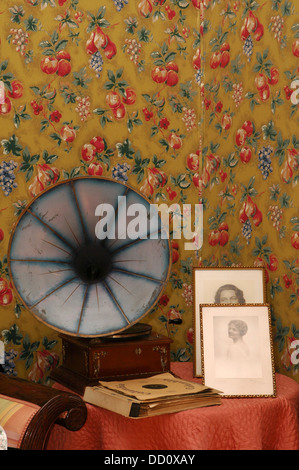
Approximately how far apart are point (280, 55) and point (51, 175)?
1050mm

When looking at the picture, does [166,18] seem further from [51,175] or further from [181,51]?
[51,175]

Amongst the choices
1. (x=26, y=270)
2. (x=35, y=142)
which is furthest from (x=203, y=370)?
(x=35, y=142)

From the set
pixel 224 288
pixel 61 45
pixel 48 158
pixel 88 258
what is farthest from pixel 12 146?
pixel 224 288

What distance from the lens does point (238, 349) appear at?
1.92 meters

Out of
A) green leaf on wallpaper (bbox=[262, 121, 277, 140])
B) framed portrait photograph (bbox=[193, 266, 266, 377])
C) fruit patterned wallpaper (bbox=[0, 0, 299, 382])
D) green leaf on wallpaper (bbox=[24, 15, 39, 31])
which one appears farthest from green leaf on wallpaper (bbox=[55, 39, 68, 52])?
framed portrait photograph (bbox=[193, 266, 266, 377])

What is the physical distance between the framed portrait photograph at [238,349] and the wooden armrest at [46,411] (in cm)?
49

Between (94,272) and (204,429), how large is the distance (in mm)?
685

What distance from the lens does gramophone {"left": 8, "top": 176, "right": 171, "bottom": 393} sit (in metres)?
1.96

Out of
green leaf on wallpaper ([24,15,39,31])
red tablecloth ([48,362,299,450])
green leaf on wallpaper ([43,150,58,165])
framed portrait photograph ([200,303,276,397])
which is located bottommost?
red tablecloth ([48,362,299,450])

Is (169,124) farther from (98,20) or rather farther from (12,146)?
(12,146)

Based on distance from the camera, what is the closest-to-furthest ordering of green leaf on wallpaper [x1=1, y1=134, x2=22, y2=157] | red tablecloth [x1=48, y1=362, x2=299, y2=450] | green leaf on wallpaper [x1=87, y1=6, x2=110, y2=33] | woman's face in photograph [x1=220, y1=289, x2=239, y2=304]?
red tablecloth [x1=48, y1=362, x2=299, y2=450], woman's face in photograph [x1=220, y1=289, x2=239, y2=304], green leaf on wallpaper [x1=1, y1=134, x2=22, y2=157], green leaf on wallpaper [x1=87, y1=6, x2=110, y2=33]

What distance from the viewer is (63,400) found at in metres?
1.63

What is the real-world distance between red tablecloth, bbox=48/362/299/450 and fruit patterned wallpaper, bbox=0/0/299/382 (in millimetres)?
259

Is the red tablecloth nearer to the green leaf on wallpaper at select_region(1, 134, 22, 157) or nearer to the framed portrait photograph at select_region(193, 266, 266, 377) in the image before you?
the framed portrait photograph at select_region(193, 266, 266, 377)
